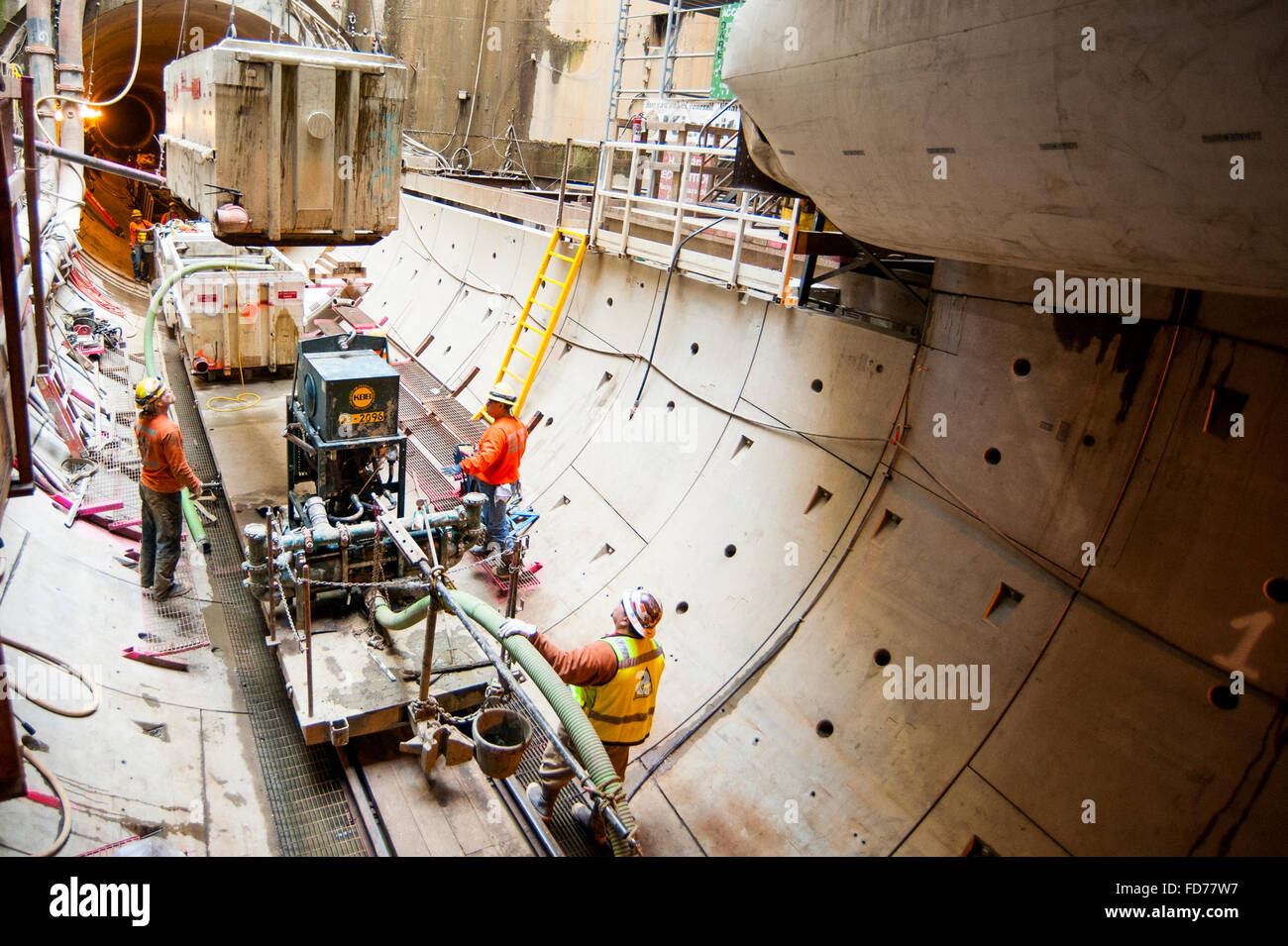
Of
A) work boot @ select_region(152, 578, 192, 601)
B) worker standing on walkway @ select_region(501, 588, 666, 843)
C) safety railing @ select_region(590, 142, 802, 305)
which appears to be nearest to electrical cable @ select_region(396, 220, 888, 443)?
safety railing @ select_region(590, 142, 802, 305)

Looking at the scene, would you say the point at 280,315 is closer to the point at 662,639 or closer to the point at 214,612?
the point at 214,612

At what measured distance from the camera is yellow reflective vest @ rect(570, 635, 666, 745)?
14.9 ft

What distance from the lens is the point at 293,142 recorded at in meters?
6.36

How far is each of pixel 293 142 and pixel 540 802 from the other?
5.08 meters

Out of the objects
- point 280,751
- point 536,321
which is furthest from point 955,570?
point 536,321

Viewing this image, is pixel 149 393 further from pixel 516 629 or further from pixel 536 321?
pixel 536 321

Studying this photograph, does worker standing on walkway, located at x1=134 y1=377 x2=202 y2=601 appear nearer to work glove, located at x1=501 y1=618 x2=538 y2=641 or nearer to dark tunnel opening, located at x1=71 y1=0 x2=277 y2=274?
work glove, located at x1=501 y1=618 x2=538 y2=641

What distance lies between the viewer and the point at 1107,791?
4133 mm

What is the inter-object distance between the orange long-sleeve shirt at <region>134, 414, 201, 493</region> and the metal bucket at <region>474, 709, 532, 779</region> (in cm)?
327

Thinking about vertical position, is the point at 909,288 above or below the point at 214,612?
above

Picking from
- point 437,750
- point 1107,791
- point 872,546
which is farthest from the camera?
point 872,546

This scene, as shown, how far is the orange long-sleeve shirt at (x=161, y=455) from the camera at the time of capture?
6113 millimetres

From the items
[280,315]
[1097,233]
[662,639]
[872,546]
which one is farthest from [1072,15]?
[280,315]

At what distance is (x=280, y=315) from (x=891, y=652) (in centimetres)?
882
